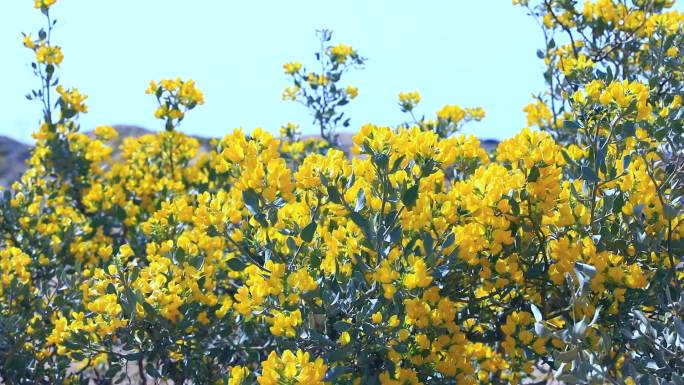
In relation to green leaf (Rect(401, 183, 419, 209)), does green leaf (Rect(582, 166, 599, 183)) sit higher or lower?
higher

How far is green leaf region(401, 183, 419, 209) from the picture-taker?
2.70 metres

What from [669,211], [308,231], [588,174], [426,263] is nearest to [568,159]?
[588,174]

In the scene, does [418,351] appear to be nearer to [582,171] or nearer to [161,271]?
[582,171]

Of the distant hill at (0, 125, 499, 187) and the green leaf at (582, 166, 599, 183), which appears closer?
the green leaf at (582, 166, 599, 183)

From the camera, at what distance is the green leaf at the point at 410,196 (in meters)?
2.70

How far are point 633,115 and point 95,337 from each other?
226 centimetres

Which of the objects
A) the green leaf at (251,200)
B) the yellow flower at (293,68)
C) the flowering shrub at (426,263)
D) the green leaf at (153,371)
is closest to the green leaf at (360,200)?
the flowering shrub at (426,263)

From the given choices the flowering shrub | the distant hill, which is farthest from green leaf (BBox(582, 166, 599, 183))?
the distant hill

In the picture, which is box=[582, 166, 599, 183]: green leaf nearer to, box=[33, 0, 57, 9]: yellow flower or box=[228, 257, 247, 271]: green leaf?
box=[228, 257, 247, 271]: green leaf

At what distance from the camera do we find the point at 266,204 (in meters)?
2.94

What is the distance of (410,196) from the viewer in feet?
8.91

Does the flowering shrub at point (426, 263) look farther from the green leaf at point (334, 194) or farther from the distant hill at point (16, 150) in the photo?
the distant hill at point (16, 150)

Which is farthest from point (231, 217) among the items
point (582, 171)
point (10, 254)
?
point (10, 254)

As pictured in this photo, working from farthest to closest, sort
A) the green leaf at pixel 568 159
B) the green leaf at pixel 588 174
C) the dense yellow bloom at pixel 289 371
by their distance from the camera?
the green leaf at pixel 568 159 < the green leaf at pixel 588 174 < the dense yellow bloom at pixel 289 371
